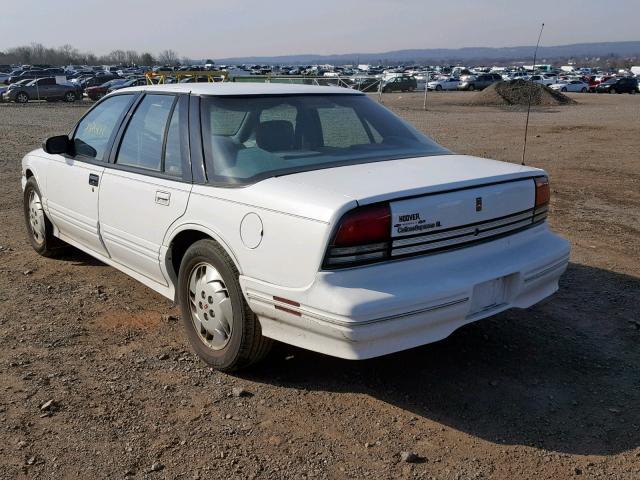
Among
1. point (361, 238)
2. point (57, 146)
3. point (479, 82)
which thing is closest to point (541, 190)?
point (361, 238)

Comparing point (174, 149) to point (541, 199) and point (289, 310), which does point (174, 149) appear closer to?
point (289, 310)

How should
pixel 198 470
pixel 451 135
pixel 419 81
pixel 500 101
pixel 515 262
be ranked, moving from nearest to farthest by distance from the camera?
pixel 198 470 < pixel 515 262 < pixel 451 135 < pixel 500 101 < pixel 419 81

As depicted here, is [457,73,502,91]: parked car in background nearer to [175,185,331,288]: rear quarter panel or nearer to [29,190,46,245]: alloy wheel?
[29,190,46,245]: alloy wheel

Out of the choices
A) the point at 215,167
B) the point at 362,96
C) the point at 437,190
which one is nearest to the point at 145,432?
the point at 215,167

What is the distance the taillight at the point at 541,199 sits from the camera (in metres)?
3.93

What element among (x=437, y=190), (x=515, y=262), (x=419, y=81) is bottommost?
(x=419, y=81)

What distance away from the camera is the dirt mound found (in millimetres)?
36919

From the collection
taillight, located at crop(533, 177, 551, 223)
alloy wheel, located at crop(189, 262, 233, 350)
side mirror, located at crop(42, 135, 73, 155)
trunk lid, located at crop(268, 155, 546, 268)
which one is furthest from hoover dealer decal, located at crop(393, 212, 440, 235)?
side mirror, located at crop(42, 135, 73, 155)

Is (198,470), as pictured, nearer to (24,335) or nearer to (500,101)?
(24,335)

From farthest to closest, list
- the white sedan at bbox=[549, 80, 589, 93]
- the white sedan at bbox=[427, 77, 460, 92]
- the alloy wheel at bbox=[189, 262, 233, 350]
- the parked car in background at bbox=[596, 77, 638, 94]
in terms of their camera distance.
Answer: the white sedan at bbox=[427, 77, 460, 92], the white sedan at bbox=[549, 80, 589, 93], the parked car in background at bbox=[596, 77, 638, 94], the alloy wheel at bbox=[189, 262, 233, 350]

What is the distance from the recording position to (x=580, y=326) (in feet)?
15.1

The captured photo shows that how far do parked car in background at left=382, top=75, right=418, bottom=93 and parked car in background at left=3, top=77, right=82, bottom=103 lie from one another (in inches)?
909

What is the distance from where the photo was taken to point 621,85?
2149 inches

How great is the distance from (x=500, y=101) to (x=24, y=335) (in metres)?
36.1
